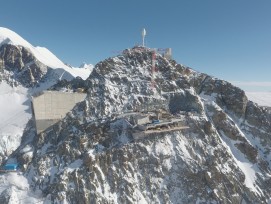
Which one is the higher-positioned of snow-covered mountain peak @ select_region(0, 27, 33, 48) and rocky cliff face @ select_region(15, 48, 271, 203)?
snow-covered mountain peak @ select_region(0, 27, 33, 48)

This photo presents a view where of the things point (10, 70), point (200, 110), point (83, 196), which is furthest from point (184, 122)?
point (10, 70)

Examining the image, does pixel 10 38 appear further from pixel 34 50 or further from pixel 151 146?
pixel 151 146

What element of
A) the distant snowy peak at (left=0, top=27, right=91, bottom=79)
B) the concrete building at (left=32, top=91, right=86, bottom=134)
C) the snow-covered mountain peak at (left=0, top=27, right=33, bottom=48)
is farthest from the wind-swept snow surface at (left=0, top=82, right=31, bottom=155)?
the concrete building at (left=32, top=91, right=86, bottom=134)

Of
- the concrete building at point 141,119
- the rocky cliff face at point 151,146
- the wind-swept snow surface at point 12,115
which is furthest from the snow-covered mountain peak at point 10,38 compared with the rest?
the concrete building at point 141,119

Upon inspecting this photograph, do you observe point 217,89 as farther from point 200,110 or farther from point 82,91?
point 82,91

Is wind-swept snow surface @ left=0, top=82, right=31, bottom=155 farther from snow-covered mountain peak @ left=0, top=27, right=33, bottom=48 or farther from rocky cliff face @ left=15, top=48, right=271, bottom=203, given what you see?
snow-covered mountain peak @ left=0, top=27, right=33, bottom=48

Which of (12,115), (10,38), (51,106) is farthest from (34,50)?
(51,106)
